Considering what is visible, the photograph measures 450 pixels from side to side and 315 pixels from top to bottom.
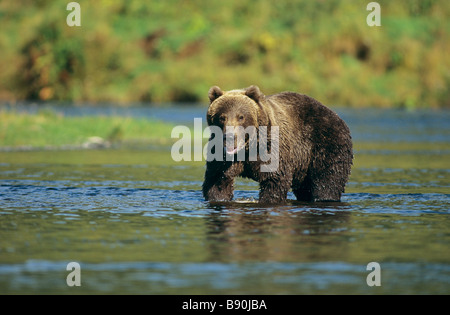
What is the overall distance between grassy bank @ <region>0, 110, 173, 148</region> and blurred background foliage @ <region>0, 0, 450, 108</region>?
2034cm

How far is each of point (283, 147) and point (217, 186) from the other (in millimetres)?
1008

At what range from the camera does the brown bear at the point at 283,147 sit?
1121 cm

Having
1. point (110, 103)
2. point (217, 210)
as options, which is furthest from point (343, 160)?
point (110, 103)

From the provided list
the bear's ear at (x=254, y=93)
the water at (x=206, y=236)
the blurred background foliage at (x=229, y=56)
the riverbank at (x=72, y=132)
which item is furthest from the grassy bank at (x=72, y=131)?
the blurred background foliage at (x=229, y=56)

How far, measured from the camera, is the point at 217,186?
38.7 ft

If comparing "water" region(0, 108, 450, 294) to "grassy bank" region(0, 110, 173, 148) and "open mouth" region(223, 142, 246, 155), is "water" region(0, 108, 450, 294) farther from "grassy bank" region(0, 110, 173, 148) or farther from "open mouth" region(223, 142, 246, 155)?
"grassy bank" region(0, 110, 173, 148)

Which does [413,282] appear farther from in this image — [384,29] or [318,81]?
[384,29]

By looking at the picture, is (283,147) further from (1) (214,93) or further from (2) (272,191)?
(1) (214,93)

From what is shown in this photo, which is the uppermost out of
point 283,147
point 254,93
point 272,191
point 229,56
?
point 229,56

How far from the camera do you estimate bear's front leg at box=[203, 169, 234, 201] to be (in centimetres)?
1168

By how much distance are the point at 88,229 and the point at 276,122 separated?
3128 millimetres

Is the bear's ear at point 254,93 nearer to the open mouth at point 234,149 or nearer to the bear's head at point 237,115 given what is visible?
the bear's head at point 237,115

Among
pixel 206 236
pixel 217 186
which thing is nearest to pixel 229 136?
pixel 217 186
